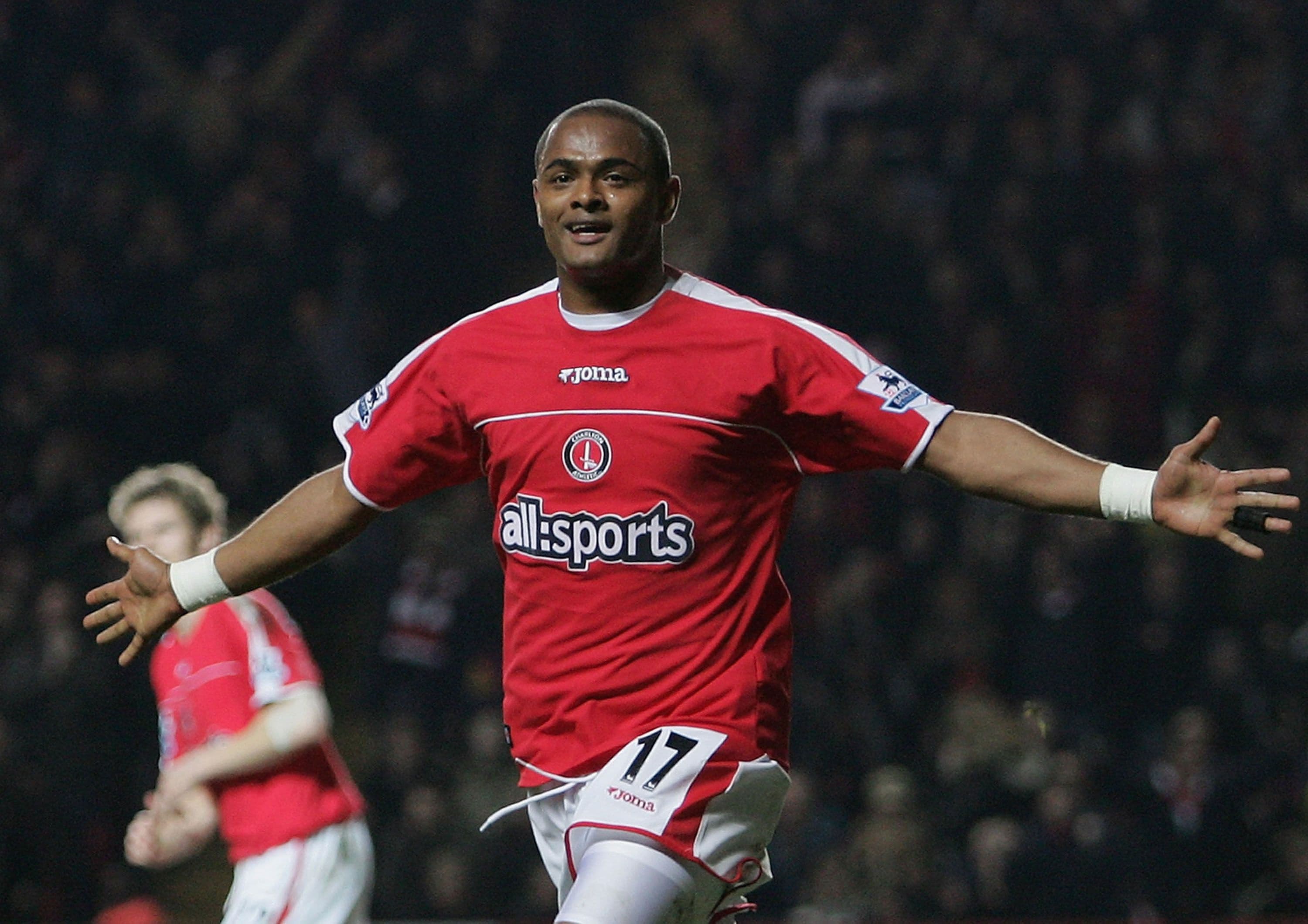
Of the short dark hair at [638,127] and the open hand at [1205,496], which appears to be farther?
the short dark hair at [638,127]

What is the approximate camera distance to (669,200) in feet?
12.8

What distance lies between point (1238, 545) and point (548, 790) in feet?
4.62

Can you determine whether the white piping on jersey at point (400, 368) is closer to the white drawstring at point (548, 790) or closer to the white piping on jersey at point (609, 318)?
the white piping on jersey at point (609, 318)

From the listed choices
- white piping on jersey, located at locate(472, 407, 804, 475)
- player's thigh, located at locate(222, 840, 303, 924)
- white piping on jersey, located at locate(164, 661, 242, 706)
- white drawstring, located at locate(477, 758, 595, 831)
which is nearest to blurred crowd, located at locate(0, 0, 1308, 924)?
player's thigh, located at locate(222, 840, 303, 924)

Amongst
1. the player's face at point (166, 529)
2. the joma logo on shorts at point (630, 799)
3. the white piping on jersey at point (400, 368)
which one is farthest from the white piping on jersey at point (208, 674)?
the joma logo on shorts at point (630, 799)

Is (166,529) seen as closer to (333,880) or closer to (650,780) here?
(333,880)

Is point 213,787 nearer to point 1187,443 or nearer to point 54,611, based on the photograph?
point 1187,443

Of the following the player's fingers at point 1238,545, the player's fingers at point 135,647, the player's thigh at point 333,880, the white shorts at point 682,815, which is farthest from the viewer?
the player's thigh at point 333,880

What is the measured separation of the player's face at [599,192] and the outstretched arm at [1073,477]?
717 millimetres

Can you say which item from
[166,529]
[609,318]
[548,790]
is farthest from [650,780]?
[166,529]

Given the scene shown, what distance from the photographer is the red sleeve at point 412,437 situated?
154 inches

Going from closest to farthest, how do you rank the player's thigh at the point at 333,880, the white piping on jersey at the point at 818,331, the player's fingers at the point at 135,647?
the white piping on jersey at the point at 818,331, the player's fingers at the point at 135,647, the player's thigh at the point at 333,880

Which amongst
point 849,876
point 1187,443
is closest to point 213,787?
point 1187,443

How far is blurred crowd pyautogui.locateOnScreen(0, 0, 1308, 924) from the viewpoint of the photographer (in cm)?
898
